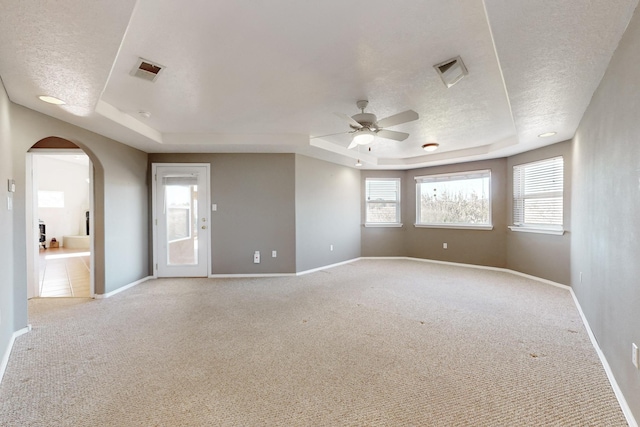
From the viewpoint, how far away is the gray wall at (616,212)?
159cm

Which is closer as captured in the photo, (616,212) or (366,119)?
(616,212)

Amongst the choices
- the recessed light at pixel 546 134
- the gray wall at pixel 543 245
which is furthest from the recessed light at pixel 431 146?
the gray wall at pixel 543 245

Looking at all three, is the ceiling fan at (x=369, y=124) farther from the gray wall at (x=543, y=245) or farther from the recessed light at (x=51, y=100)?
the gray wall at (x=543, y=245)

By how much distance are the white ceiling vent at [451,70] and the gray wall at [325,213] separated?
3.10 metres

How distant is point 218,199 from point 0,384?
11.1 ft

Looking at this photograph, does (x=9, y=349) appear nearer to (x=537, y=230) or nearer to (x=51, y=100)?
(x=51, y=100)

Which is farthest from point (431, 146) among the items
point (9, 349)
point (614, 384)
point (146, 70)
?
point (9, 349)

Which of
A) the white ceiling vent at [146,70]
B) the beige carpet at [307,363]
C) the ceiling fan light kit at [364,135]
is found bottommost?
the beige carpet at [307,363]

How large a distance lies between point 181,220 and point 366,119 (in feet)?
12.1

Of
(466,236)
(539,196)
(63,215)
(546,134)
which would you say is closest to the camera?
(546,134)

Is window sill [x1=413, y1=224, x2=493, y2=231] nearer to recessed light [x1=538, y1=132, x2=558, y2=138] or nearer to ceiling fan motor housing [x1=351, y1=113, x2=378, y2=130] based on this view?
recessed light [x1=538, y1=132, x2=558, y2=138]

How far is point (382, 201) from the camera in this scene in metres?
6.96

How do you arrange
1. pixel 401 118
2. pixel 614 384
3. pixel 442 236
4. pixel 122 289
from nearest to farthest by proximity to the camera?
pixel 614 384 < pixel 401 118 < pixel 122 289 < pixel 442 236

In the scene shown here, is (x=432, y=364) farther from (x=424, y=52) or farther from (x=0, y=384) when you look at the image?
(x=0, y=384)
